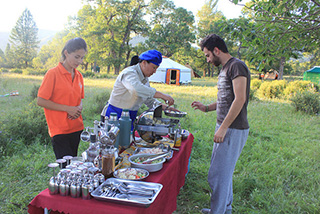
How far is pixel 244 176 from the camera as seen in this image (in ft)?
12.6

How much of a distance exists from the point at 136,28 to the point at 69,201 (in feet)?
105

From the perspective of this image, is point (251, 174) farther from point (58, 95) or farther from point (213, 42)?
point (58, 95)

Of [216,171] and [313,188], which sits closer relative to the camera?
[216,171]

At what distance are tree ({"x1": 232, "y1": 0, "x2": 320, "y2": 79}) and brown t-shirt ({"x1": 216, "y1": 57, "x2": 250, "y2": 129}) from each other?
1134mm

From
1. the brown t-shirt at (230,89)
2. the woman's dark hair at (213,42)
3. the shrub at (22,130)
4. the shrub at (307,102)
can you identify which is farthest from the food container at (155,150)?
the shrub at (307,102)

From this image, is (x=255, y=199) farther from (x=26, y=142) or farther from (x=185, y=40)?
(x=185, y=40)

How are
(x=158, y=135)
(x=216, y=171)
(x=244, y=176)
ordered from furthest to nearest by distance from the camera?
(x=244, y=176)
(x=158, y=135)
(x=216, y=171)

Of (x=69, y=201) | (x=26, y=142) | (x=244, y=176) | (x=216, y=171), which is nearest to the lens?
(x=69, y=201)

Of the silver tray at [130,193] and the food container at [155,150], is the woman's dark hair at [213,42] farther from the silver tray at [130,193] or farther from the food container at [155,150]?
the silver tray at [130,193]

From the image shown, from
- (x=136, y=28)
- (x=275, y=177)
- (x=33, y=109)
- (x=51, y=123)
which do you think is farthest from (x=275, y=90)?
(x=136, y=28)

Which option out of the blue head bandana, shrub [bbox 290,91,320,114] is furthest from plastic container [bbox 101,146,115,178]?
shrub [bbox 290,91,320,114]

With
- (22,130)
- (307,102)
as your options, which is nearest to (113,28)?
(307,102)

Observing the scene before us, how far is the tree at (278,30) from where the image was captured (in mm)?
3137

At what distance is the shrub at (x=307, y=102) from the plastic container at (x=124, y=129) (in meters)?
8.34
